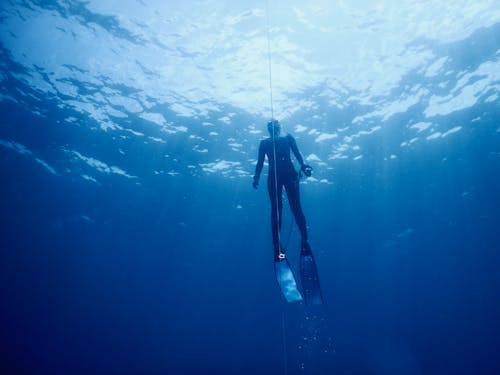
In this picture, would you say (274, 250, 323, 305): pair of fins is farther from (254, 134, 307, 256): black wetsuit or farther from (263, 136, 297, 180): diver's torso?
(263, 136, 297, 180): diver's torso

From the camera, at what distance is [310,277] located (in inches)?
263

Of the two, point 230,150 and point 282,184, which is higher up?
point 230,150

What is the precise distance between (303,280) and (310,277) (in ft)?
0.56

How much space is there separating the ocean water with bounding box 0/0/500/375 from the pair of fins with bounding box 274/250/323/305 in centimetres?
264

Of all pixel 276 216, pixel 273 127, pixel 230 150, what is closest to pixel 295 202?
pixel 276 216

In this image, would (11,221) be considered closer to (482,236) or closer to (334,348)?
(482,236)

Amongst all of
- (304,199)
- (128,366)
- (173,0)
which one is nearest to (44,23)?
(173,0)

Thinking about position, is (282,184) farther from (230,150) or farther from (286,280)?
(230,150)

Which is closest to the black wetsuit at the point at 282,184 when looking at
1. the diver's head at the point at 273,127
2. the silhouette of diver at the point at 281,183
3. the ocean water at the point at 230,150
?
the silhouette of diver at the point at 281,183

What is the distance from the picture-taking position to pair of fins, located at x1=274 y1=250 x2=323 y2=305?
21.2 feet

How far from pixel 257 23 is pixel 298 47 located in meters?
1.84

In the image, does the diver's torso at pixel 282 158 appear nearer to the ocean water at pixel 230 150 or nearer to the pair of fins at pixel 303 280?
the pair of fins at pixel 303 280

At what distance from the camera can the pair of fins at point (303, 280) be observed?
647 centimetres

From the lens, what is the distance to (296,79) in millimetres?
13430
